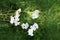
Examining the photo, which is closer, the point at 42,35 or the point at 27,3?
the point at 42,35

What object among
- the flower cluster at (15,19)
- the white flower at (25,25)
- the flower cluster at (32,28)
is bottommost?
the flower cluster at (32,28)

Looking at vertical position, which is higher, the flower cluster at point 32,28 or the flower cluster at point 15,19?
the flower cluster at point 15,19

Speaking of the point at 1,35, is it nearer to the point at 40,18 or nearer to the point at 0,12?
the point at 0,12

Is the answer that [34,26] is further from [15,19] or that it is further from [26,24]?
[15,19]

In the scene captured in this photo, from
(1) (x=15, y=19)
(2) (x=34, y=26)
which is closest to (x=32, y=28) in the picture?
(2) (x=34, y=26)

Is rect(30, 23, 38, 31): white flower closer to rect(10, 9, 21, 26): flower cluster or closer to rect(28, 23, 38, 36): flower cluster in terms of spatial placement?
rect(28, 23, 38, 36): flower cluster

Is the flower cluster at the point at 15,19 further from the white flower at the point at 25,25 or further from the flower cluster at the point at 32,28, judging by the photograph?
the flower cluster at the point at 32,28

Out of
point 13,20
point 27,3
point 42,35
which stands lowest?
point 42,35

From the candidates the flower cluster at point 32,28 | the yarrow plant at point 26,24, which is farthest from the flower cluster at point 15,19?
the flower cluster at point 32,28

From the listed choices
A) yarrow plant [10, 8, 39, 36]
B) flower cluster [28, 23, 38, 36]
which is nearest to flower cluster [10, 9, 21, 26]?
yarrow plant [10, 8, 39, 36]

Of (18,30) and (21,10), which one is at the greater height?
(21,10)

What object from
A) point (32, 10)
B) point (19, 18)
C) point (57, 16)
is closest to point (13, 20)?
point (19, 18)
